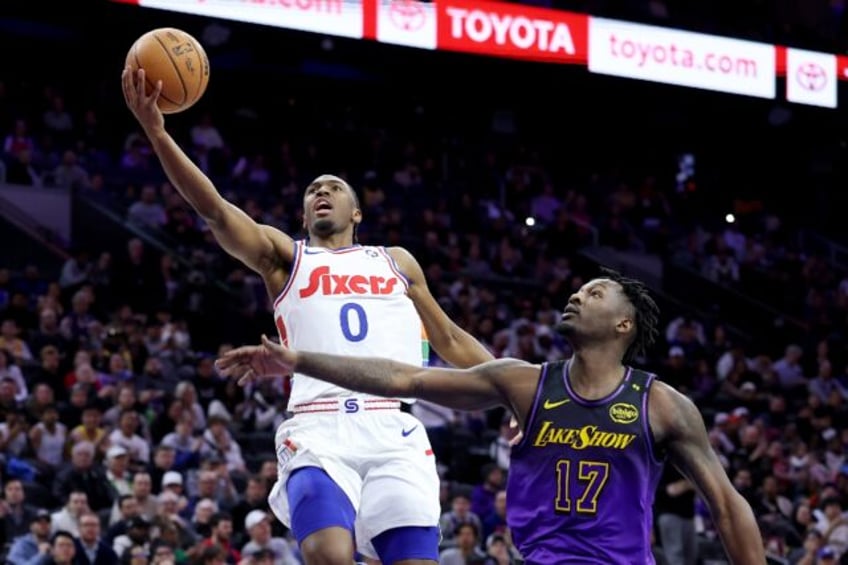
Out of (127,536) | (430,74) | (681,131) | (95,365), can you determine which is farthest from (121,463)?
(681,131)

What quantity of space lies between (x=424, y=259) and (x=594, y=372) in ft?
50.5

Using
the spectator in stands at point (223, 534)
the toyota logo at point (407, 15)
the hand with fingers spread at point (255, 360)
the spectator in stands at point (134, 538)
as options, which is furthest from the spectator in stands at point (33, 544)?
the toyota logo at point (407, 15)

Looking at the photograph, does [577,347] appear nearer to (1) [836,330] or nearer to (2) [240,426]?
(2) [240,426]

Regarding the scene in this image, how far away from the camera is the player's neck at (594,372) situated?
17.8ft

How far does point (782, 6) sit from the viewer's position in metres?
26.1

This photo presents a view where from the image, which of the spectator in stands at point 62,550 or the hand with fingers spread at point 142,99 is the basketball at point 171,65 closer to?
the hand with fingers spread at point 142,99

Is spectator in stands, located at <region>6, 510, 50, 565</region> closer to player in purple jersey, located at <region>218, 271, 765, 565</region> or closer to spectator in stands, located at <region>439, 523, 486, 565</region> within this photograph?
spectator in stands, located at <region>439, 523, 486, 565</region>

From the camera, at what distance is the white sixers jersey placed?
21.5 ft

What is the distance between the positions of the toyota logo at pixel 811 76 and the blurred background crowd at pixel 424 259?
5.71ft

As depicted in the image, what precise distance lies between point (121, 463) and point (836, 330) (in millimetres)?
14795

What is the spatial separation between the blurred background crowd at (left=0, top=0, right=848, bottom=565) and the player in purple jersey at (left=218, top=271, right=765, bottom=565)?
5.09 m

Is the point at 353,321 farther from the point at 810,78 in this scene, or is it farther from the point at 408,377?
the point at 810,78

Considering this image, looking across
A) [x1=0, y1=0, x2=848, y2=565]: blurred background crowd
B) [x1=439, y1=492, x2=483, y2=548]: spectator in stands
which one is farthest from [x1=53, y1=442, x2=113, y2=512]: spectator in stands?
[x1=439, y1=492, x2=483, y2=548]: spectator in stands

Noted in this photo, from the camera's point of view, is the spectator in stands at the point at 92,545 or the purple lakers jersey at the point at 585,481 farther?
the spectator in stands at the point at 92,545
